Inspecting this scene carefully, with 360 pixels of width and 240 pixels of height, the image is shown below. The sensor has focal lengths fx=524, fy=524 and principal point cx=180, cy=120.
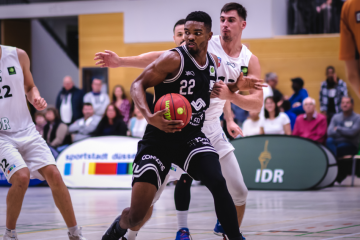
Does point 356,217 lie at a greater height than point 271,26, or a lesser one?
lesser

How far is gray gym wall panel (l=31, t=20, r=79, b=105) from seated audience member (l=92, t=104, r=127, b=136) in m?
8.80

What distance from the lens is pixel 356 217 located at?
683 cm

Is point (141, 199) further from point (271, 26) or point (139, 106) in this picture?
point (271, 26)

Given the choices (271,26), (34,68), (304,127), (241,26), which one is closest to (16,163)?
(241,26)

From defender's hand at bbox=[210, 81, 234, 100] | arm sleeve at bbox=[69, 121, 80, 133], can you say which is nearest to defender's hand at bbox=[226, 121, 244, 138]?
defender's hand at bbox=[210, 81, 234, 100]

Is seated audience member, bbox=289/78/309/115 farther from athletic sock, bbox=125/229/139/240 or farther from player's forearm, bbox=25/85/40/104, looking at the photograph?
athletic sock, bbox=125/229/139/240

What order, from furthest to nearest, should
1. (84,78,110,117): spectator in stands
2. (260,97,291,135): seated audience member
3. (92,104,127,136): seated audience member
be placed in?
(84,78,110,117): spectator in stands, (92,104,127,136): seated audience member, (260,97,291,135): seated audience member

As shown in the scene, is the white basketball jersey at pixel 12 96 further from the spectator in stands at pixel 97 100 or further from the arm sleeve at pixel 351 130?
the spectator in stands at pixel 97 100

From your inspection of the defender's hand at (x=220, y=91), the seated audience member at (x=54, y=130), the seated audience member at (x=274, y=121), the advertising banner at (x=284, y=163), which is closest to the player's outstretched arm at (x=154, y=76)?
the defender's hand at (x=220, y=91)

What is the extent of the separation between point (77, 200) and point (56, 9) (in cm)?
1114

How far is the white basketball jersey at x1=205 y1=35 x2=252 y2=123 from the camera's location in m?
5.28

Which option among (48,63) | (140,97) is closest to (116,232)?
(140,97)

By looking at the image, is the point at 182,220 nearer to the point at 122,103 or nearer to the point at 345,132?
the point at 345,132

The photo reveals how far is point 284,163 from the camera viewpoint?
1116 cm
